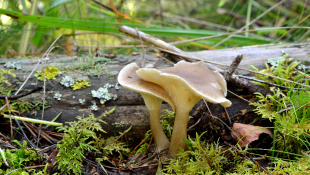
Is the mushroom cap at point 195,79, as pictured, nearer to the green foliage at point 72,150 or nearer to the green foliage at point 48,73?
the green foliage at point 72,150

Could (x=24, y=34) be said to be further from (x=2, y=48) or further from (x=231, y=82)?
(x=231, y=82)

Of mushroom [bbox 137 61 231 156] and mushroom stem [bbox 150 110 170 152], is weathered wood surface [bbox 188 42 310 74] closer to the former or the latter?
mushroom [bbox 137 61 231 156]

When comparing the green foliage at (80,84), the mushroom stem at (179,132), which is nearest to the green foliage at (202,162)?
the mushroom stem at (179,132)

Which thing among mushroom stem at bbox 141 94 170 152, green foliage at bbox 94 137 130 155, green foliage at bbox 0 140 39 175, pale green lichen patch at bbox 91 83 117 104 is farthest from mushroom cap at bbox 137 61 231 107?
green foliage at bbox 0 140 39 175

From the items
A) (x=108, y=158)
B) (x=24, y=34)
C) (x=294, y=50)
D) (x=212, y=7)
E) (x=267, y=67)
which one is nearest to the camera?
(x=108, y=158)

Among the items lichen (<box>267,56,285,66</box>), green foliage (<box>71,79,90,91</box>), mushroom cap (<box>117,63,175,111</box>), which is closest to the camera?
mushroom cap (<box>117,63,175,111</box>)

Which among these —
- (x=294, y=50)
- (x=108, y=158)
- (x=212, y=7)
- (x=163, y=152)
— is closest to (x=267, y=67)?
(x=294, y=50)

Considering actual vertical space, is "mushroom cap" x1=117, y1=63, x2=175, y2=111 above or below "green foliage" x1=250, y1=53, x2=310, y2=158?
above
